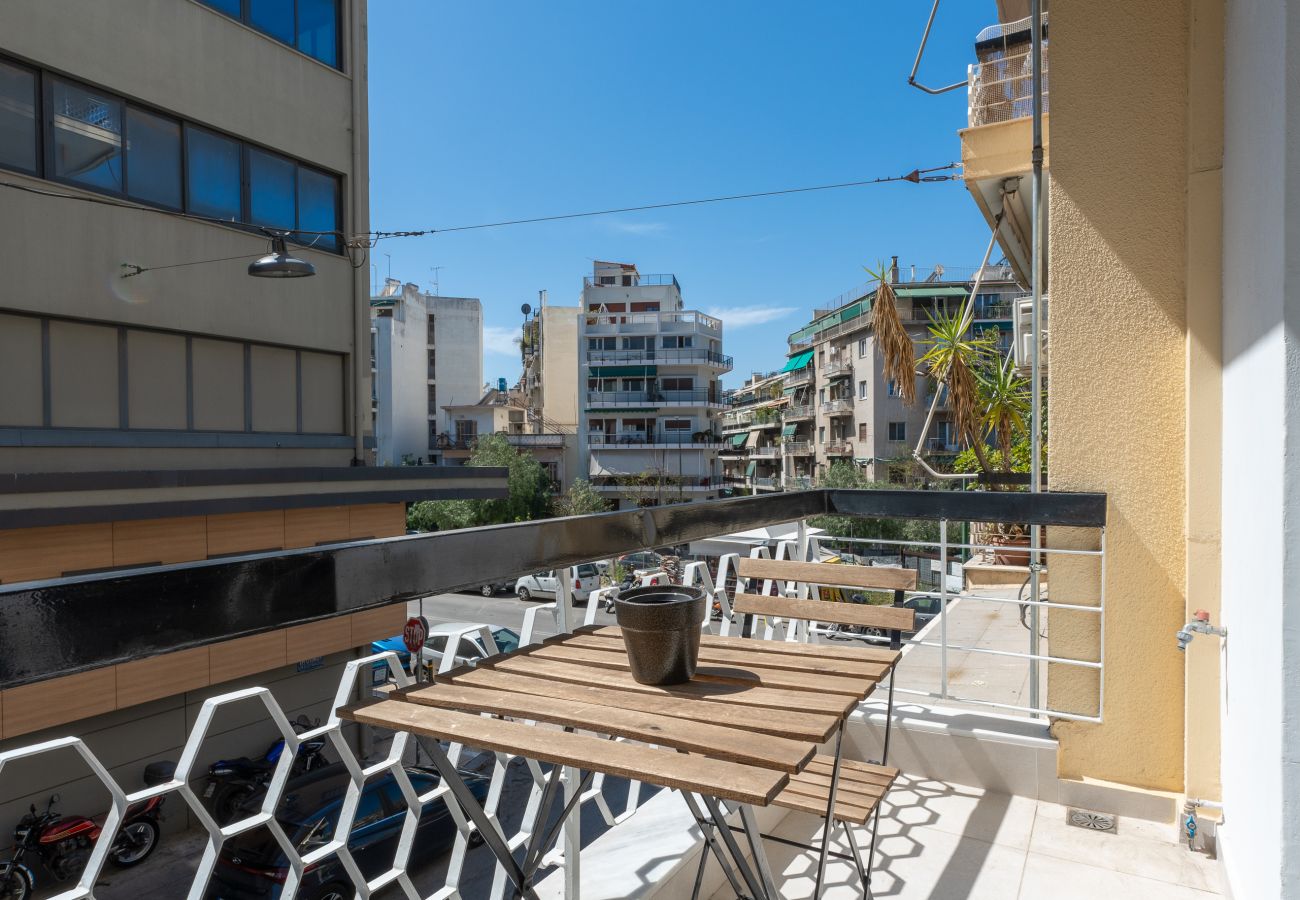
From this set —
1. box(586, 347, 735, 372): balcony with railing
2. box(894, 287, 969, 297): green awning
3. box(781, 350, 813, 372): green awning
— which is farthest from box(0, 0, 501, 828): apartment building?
box(781, 350, 813, 372): green awning

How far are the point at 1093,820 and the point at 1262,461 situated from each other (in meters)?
1.56

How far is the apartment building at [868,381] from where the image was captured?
40.2 metres

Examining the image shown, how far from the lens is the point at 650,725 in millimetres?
1109

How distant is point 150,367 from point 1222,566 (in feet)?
36.0

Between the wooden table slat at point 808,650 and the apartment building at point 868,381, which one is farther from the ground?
the apartment building at point 868,381

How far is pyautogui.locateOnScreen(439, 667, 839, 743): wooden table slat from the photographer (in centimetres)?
108

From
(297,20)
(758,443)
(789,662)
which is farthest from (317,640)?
(758,443)

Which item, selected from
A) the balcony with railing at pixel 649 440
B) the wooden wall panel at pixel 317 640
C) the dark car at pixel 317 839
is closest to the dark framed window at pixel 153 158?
the wooden wall panel at pixel 317 640

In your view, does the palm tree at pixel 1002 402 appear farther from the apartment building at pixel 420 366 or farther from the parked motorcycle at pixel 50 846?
the apartment building at pixel 420 366

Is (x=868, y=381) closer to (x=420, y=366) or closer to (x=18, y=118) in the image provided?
(x=420, y=366)

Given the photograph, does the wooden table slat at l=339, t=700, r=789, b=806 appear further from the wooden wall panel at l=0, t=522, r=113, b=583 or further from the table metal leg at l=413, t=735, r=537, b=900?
the wooden wall panel at l=0, t=522, r=113, b=583

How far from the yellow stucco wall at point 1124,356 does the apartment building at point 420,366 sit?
41.2 meters

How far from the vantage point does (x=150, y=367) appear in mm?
9812

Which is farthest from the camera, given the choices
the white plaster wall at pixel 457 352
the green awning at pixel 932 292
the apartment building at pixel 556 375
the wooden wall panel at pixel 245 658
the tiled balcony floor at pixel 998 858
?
the white plaster wall at pixel 457 352
